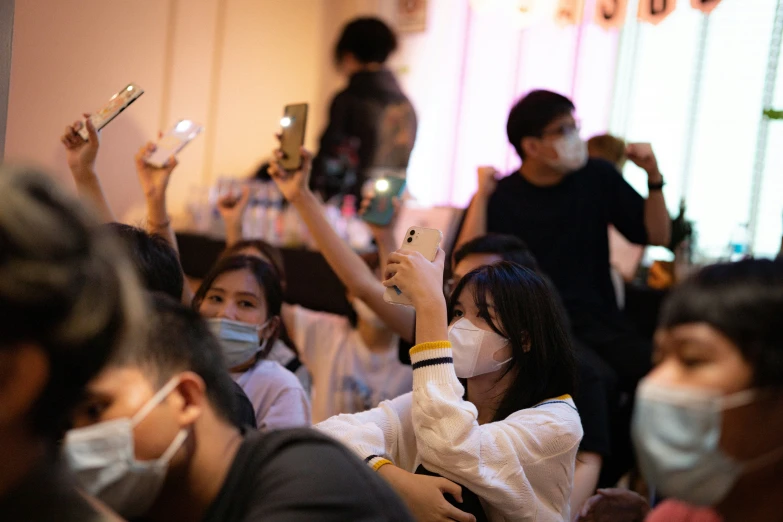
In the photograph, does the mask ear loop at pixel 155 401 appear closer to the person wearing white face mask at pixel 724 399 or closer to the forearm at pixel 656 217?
the person wearing white face mask at pixel 724 399

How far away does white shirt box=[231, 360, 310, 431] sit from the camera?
2104mm

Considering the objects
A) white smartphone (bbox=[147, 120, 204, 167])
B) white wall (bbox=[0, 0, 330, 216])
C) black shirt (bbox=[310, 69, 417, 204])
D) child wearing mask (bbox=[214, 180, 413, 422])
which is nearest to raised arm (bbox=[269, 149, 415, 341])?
child wearing mask (bbox=[214, 180, 413, 422])

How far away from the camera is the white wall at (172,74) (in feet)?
10.9

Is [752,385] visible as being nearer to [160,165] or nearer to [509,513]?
[509,513]

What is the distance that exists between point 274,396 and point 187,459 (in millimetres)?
1078

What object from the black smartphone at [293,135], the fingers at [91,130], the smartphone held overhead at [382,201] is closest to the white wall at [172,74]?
the fingers at [91,130]

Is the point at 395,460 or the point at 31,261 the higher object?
the point at 31,261

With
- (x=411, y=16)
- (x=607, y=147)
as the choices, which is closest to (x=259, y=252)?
(x=607, y=147)

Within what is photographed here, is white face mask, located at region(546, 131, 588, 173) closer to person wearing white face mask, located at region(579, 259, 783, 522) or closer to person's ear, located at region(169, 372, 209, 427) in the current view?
person wearing white face mask, located at region(579, 259, 783, 522)

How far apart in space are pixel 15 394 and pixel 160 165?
177 cm

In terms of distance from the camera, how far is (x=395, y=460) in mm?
1748

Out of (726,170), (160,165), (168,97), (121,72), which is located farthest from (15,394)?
(168,97)

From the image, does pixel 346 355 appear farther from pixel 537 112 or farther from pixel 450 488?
pixel 450 488

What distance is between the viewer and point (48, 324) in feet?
2.73
